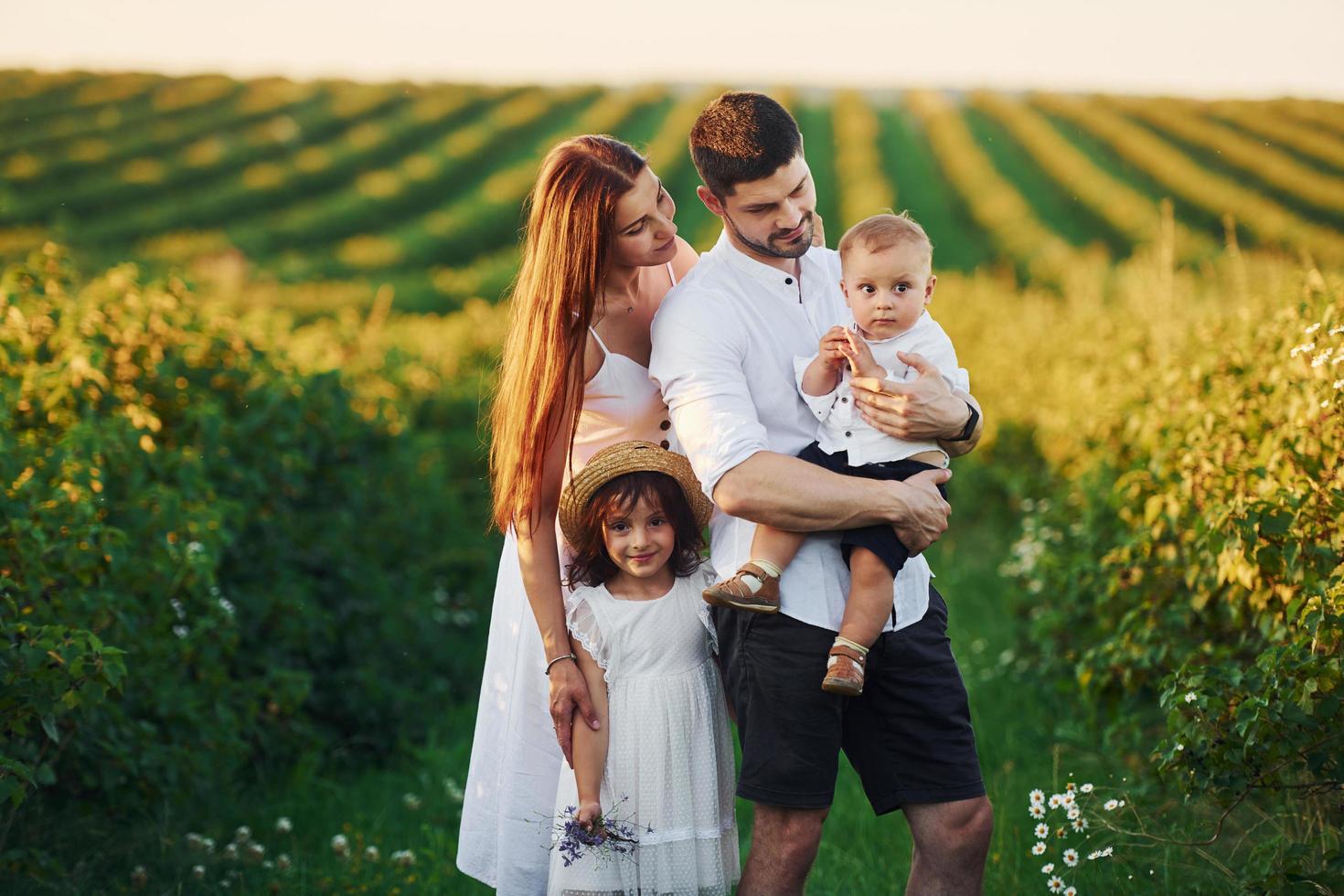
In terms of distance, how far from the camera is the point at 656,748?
2.95 metres

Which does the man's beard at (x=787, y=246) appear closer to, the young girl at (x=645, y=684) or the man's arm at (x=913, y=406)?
the man's arm at (x=913, y=406)

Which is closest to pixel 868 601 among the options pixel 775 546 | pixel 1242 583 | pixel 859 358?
pixel 775 546

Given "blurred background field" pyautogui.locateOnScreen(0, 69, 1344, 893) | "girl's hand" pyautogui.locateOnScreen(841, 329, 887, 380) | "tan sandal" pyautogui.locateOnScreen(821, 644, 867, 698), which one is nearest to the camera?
"tan sandal" pyautogui.locateOnScreen(821, 644, 867, 698)

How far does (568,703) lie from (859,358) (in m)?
1.07

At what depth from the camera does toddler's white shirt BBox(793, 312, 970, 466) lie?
2.82 metres

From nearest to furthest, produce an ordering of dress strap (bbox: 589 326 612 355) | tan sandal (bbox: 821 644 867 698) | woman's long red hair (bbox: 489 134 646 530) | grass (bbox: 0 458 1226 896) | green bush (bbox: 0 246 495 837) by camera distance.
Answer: tan sandal (bbox: 821 644 867 698) → woman's long red hair (bbox: 489 134 646 530) → dress strap (bbox: 589 326 612 355) → green bush (bbox: 0 246 495 837) → grass (bbox: 0 458 1226 896)

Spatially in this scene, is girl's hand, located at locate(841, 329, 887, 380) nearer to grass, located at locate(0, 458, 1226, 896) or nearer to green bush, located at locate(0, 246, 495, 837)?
grass, located at locate(0, 458, 1226, 896)

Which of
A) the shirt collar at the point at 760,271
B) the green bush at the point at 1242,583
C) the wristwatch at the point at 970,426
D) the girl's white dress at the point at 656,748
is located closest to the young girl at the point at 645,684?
the girl's white dress at the point at 656,748

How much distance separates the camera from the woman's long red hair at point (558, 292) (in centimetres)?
289

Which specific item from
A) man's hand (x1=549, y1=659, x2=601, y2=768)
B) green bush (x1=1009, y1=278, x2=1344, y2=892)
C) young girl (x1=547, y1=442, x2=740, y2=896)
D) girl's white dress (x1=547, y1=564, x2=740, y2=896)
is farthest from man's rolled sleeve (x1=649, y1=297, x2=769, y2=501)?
green bush (x1=1009, y1=278, x2=1344, y2=892)

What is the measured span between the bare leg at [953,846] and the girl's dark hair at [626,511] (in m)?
0.82

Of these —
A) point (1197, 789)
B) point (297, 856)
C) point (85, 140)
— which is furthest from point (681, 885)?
point (85, 140)

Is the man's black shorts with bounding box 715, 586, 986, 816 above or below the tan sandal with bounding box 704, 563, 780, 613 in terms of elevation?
below

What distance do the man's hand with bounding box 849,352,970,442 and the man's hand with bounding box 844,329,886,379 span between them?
0.10 ft
